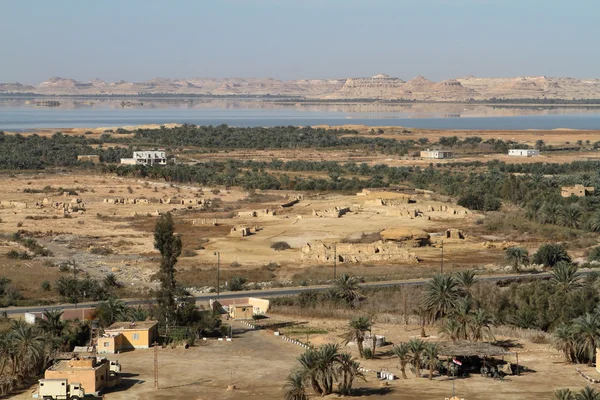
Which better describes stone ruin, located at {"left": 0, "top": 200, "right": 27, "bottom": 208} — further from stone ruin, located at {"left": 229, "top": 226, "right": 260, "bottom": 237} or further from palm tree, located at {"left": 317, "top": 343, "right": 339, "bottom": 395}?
palm tree, located at {"left": 317, "top": 343, "right": 339, "bottom": 395}

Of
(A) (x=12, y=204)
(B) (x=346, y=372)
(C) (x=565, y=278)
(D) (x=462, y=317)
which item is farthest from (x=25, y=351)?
(A) (x=12, y=204)

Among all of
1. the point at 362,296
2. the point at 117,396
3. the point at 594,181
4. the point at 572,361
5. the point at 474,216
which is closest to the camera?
the point at 117,396

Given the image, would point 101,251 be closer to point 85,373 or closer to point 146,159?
point 85,373

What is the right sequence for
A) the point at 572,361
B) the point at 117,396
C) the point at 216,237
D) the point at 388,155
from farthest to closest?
1. the point at 388,155
2. the point at 216,237
3. the point at 572,361
4. the point at 117,396

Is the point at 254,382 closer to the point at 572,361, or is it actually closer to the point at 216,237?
the point at 572,361

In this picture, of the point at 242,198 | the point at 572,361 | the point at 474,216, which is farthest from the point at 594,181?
the point at 572,361

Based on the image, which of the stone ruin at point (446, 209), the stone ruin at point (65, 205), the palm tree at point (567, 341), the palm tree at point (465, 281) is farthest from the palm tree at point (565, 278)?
the stone ruin at point (65, 205)

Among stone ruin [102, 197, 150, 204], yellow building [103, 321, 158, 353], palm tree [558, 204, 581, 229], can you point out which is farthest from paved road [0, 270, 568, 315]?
stone ruin [102, 197, 150, 204]
